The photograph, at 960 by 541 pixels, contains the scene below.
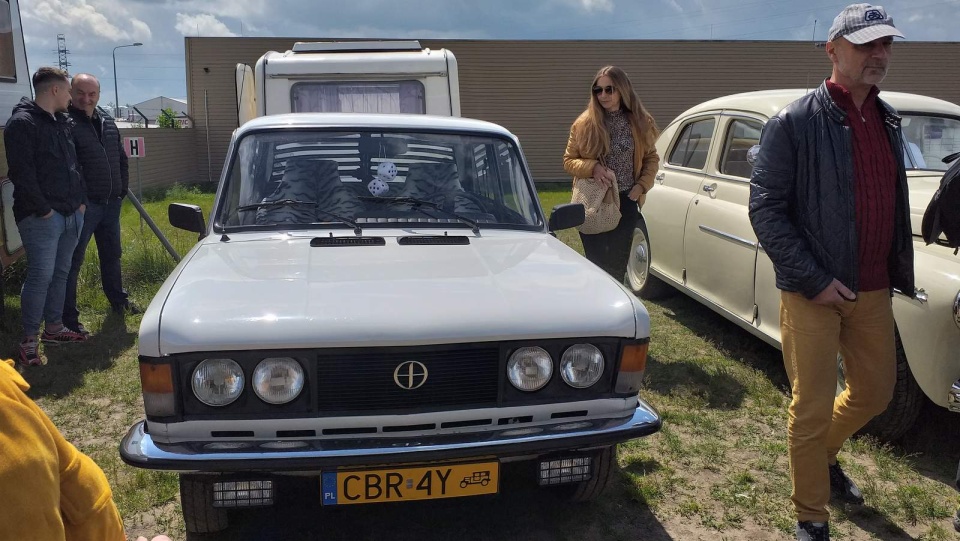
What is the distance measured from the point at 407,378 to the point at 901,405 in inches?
98.3

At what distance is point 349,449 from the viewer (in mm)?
2756

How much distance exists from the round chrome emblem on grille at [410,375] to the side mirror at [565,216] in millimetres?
1643

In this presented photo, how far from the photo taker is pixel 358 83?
762cm

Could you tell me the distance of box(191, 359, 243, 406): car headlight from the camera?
8.98 ft

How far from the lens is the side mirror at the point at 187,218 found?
4.04m

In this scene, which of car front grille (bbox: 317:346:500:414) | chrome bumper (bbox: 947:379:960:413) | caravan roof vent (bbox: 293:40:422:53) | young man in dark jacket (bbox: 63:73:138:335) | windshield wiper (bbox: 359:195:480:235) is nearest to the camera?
car front grille (bbox: 317:346:500:414)

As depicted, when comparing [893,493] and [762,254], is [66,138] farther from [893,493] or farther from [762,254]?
[893,493]

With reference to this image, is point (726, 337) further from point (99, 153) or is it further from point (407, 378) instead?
point (99, 153)

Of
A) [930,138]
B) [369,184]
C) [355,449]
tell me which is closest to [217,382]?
[355,449]

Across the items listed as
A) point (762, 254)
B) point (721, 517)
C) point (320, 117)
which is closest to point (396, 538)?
point (721, 517)

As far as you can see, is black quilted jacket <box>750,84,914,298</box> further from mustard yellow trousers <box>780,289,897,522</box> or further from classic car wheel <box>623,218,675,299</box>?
classic car wheel <box>623,218,675,299</box>

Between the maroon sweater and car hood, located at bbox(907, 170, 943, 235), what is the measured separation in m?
0.80

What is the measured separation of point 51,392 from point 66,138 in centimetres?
183

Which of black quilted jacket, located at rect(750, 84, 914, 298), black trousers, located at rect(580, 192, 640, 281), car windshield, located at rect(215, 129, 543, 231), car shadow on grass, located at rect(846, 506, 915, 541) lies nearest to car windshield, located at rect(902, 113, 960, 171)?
black trousers, located at rect(580, 192, 640, 281)
